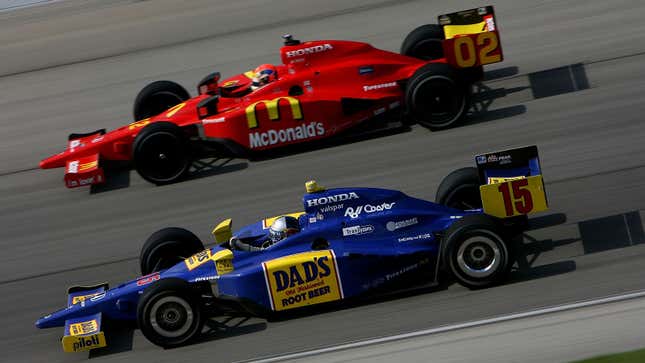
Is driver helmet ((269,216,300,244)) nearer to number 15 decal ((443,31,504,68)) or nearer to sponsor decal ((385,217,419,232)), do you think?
sponsor decal ((385,217,419,232))

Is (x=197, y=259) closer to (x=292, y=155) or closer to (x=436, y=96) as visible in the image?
(x=292, y=155)

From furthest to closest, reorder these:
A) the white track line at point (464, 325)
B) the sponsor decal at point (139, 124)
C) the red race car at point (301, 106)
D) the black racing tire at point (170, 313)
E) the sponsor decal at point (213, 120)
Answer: the sponsor decal at point (139, 124)
the sponsor decal at point (213, 120)
the red race car at point (301, 106)
the black racing tire at point (170, 313)
the white track line at point (464, 325)

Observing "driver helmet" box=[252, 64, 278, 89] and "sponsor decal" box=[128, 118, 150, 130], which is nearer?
"driver helmet" box=[252, 64, 278, 89]

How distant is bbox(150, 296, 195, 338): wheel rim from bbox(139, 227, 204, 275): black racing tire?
3.29 ft

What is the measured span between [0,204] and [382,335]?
7.08m

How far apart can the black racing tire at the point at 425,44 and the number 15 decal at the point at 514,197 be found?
18.3 ft

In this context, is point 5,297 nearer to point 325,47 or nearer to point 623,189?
point 325,47

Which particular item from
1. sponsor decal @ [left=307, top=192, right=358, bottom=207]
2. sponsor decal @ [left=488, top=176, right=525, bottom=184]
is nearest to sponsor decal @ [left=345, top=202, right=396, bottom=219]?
sponsor decal @ [left=307, top=192, right=358, bottom=207]

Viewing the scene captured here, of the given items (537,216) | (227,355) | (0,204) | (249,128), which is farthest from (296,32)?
(227,355)

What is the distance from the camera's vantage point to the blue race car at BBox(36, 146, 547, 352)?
29.9ft

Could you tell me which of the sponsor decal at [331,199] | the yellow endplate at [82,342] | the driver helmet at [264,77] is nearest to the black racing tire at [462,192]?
the sponsor decal at [331,199]

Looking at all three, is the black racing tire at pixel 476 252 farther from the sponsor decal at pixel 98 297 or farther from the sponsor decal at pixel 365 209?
the sponsor decal at pixel 98 297

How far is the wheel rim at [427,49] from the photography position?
14484 millimetres

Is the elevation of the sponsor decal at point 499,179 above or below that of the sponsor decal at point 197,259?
above
